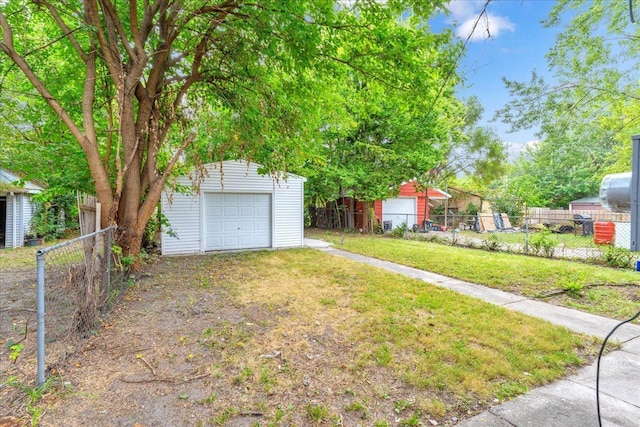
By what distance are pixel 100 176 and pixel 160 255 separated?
4.29 meters

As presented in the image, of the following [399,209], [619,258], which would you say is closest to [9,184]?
[399,209]

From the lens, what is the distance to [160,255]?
930cm

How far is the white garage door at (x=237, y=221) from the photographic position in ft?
33.2

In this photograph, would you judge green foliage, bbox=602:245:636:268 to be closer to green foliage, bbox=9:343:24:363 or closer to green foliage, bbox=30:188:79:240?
green foliage, bbox=9:343:24:363

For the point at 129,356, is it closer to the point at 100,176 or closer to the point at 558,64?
Answer: the point at 100,176

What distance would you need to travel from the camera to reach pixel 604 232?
11.3 meters

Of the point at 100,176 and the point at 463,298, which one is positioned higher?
the point at 100,176

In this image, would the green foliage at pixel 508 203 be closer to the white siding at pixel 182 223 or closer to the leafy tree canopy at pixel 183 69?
the leafy tree canopy at pixel 183 69

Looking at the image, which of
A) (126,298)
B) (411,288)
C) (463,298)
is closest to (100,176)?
(126,298)

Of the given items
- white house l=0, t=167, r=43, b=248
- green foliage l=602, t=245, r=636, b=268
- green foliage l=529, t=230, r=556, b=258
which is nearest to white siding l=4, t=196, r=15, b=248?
white house l=0, t=167, r=43, b=248

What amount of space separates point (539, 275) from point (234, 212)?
8485 millimetres

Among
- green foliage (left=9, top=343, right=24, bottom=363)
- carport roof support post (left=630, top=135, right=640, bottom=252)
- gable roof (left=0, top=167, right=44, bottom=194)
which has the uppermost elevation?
gable roof (left=0, top=167, right=44, bottom=194)

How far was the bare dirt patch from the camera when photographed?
236 cm

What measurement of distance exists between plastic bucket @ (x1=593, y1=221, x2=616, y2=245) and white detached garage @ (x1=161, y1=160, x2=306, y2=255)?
10.7 metres
